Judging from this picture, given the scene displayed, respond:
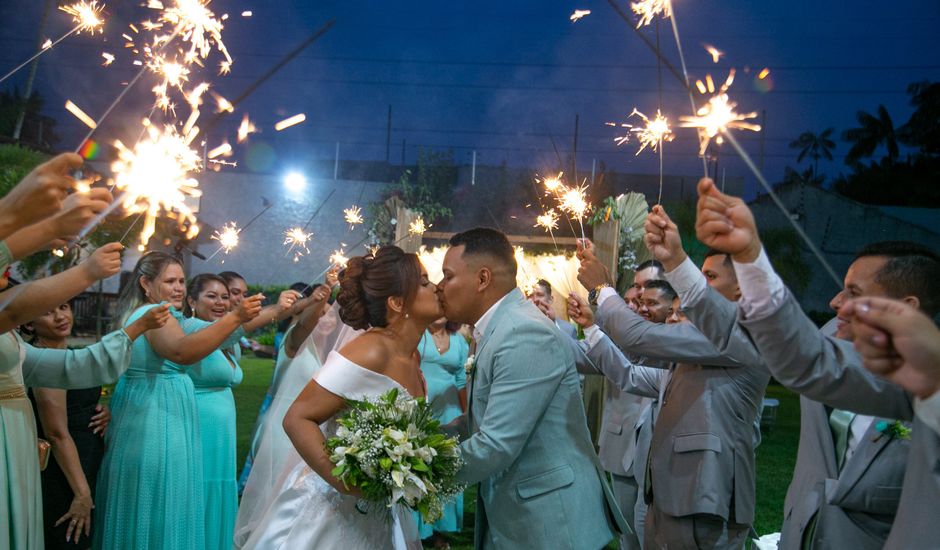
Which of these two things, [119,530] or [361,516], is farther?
[119,530]

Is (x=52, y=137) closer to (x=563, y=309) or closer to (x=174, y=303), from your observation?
(x=563, y=309)

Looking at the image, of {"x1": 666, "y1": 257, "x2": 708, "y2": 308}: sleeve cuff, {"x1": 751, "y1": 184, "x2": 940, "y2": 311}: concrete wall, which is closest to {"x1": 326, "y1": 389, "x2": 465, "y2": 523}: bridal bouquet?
{"x1": 666, "y1": 257, "x2": 708, "y2": 308}: sleeve cuff

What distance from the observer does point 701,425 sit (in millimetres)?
3859

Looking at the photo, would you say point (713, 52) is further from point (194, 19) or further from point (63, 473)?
point (63, 473)

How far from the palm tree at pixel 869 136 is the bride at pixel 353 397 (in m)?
50.2

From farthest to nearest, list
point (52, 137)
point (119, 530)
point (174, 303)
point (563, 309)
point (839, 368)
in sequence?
point (52, 137) → point (563, 309) → point (174, 303) → point (119, 530) → point (839, 368)

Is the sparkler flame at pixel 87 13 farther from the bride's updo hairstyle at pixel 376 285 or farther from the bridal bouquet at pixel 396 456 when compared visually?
the bridal bouquet at pixel 396 456

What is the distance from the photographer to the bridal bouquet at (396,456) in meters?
3.00

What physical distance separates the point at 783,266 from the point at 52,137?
1078 inches

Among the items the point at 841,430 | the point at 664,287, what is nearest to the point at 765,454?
the point at 664,287

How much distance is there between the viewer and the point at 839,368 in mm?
2301

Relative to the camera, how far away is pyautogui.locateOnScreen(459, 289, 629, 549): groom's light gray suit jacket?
317 cm

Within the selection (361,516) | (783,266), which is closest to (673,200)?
(783,266)

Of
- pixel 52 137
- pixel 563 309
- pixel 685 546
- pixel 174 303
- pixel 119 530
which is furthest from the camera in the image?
pixel 52 137
